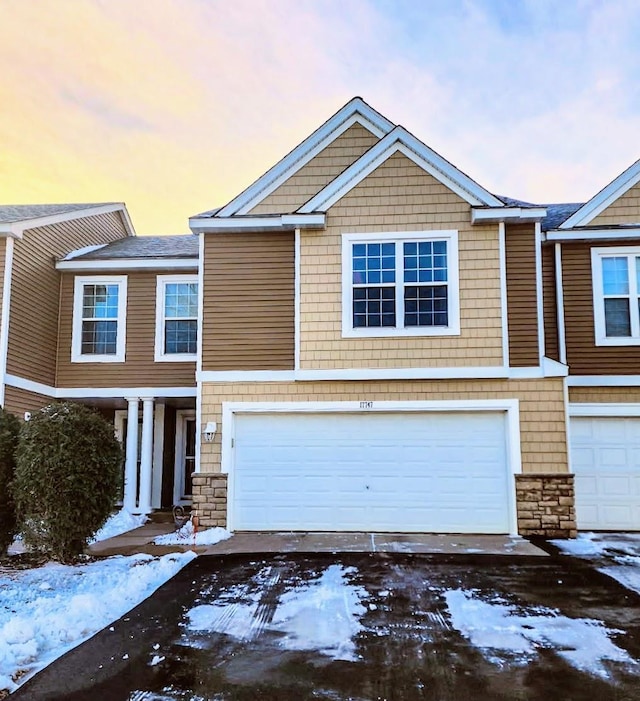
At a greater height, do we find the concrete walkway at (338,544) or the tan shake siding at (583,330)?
the tan shake siding at (583,330)

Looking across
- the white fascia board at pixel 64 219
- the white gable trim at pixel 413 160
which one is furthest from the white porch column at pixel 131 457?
the white gable trim at pixel 413 160

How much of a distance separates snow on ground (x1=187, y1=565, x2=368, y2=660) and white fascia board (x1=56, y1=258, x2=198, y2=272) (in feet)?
26.2

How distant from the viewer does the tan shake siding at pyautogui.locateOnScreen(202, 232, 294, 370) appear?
410 inches

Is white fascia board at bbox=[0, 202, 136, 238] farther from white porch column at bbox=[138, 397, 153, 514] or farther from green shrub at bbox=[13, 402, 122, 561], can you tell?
green shrub at bbox=[13, 402, 122, 561]

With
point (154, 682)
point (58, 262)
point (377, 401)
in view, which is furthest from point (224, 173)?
point (154, 682)

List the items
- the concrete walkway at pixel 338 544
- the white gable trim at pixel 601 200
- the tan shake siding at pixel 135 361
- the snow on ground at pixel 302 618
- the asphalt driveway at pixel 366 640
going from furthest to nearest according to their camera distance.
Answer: the tan shake siding at pixel 135 361 < the white gable trim at pixel 601 200 < the concrete walkway at pixel 338 544 < the snow on ground at pixel 302 618 < the asphalt driveway at pixel 366 640

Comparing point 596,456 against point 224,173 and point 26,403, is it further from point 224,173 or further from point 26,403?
point 224,173

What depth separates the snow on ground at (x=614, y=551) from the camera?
23.4 ft

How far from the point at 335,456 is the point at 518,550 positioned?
3244 millimetres

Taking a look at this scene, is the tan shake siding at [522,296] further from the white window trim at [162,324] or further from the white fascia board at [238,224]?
the white window trim at [162,324]

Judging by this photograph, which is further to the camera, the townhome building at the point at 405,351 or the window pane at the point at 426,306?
the window pane at the point at 426,306

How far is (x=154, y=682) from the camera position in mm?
3969

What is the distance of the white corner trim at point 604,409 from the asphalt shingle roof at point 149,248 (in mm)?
8155

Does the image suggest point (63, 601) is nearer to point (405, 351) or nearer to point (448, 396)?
point (405, 351)
